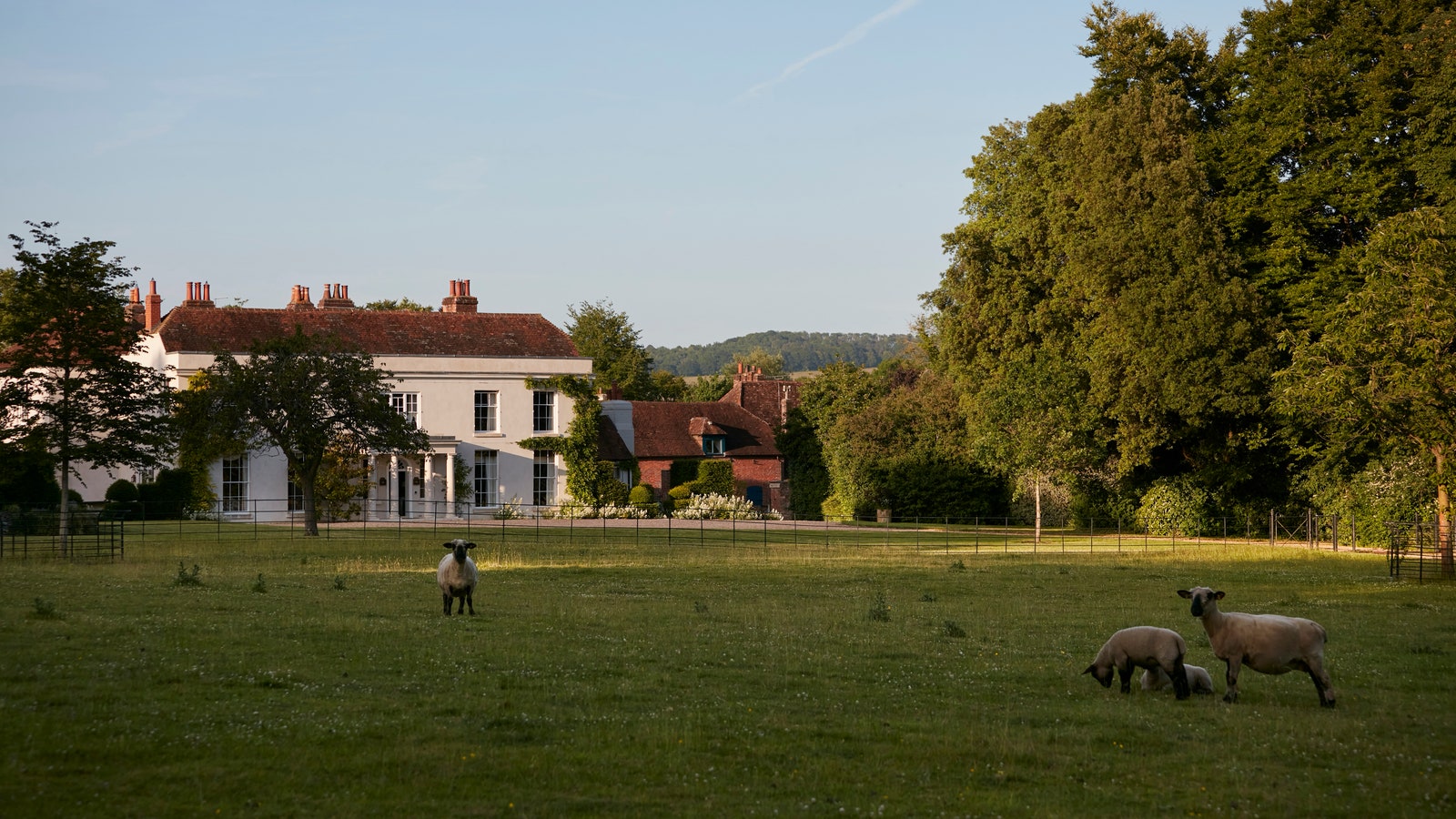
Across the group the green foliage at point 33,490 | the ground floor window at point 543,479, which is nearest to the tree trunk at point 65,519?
the green foliage at point 33,490

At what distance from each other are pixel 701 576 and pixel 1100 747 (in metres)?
17.8

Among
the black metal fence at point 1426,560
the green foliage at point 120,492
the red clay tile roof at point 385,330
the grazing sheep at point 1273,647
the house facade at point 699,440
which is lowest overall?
the black metal fence at point 1426,560

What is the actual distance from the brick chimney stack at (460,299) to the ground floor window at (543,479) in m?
9.58

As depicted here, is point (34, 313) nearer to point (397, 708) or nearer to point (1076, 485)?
point (397, 708)

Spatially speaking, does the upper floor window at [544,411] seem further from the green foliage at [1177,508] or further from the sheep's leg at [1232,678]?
the sheep's leg at [1232,678]

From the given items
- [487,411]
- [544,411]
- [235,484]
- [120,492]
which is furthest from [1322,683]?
[544,411]

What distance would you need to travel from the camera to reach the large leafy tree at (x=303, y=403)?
39500mm

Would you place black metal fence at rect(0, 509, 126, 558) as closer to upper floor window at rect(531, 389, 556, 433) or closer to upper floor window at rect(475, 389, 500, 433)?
upper floor window at rect(475, 389, 500, 433)

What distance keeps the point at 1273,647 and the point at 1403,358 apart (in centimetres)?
1918

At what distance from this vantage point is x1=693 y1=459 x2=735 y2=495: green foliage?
220ft

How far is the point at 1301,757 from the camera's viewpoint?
10375mm

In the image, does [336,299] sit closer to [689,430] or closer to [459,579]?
[689,430]

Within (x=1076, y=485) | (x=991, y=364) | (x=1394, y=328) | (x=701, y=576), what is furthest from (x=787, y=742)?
(x=1076, y=485)

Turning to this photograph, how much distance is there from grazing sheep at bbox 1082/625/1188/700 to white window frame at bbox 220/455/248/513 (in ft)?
153
